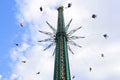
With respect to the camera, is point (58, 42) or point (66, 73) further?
point (58, 42)

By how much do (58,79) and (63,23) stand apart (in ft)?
58.5

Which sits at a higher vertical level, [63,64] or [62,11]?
[62,11]

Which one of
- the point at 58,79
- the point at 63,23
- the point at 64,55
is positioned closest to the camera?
the point at 58,79

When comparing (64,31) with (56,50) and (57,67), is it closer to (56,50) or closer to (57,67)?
(56,50)

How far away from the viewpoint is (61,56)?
6788cm

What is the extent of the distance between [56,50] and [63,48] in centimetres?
169

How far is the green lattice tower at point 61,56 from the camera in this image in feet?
210

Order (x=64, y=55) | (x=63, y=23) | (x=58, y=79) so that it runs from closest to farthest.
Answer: (x=58, y=79), (x=64, y=55), (x=63, y=23)

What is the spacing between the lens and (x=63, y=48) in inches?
2746

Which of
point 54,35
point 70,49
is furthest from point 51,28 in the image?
point 70,49

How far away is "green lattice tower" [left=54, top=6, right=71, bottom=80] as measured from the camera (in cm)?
6392

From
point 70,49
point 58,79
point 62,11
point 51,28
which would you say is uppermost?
point 62,11

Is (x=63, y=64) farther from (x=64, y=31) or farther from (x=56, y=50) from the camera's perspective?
(x=64, y=31)

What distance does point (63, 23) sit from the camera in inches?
2982
